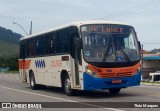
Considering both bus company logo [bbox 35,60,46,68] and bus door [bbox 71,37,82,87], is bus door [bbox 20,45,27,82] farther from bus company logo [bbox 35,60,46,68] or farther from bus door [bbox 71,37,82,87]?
bus door [bbox 71,37,82,87]

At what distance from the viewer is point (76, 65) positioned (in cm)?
1766

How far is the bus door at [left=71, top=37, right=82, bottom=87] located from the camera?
1730cm

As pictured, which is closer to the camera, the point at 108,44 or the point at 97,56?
the point at 97,56

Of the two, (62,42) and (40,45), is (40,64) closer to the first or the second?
(40,45)

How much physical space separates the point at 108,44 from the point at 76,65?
1.62 metres

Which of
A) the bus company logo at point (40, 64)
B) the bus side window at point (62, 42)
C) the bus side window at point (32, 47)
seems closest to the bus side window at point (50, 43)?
the bus side window at point (62, 42)

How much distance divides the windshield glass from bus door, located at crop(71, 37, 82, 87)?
432 millimetres

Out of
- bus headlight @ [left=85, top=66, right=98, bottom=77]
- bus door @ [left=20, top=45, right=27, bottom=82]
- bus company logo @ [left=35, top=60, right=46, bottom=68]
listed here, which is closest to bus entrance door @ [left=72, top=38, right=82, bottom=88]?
bus headlight @ [left=85, top=66, right=98, bottom=77]

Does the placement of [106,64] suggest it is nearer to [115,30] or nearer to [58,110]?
[115,30]

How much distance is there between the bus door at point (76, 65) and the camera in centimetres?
1730

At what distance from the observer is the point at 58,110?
44.1ft

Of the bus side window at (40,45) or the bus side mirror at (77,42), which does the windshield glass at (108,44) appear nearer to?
the bus side mirror at (77,42)

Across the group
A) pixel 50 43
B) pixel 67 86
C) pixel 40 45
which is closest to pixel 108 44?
pixel 67 86

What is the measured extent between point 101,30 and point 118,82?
224cm
